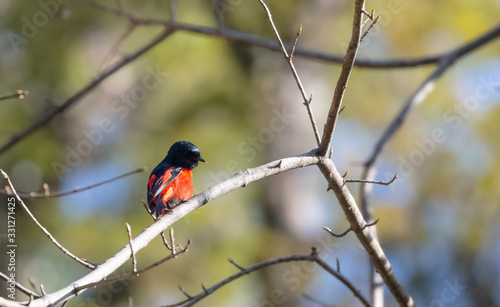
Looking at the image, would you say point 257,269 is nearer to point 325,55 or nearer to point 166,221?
point 166,221

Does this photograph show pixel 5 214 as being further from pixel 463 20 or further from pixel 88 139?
pixel 463 20

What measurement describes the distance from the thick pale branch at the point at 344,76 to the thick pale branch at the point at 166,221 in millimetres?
76

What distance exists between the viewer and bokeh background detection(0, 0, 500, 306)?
8227 mm

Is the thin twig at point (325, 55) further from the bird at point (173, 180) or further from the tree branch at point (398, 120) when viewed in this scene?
the bird at point (173, 180)

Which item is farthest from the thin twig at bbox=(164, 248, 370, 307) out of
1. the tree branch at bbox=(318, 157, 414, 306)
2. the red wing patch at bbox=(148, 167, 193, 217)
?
the red wing patch at bbox=(148, 167, 193, 217)

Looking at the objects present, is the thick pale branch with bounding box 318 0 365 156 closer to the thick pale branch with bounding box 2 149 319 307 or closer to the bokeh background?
the thick pale branch with bounding box 2 149 319 307

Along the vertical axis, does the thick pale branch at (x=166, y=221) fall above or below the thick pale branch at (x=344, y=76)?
below

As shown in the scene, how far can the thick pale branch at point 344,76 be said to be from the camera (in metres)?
2.07

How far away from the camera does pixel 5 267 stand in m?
7.61

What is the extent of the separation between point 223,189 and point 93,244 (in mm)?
6357

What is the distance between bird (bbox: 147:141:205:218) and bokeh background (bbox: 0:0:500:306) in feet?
11.6

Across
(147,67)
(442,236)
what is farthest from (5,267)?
(442,236)

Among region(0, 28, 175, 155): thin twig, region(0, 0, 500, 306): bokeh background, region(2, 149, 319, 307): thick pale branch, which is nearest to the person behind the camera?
region(2, 149, 319, 307): thick pale branch

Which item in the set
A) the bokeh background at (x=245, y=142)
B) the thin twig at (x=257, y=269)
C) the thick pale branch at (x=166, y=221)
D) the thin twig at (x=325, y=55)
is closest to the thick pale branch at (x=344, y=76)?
the thick pale branch at (x=166, y=221)
